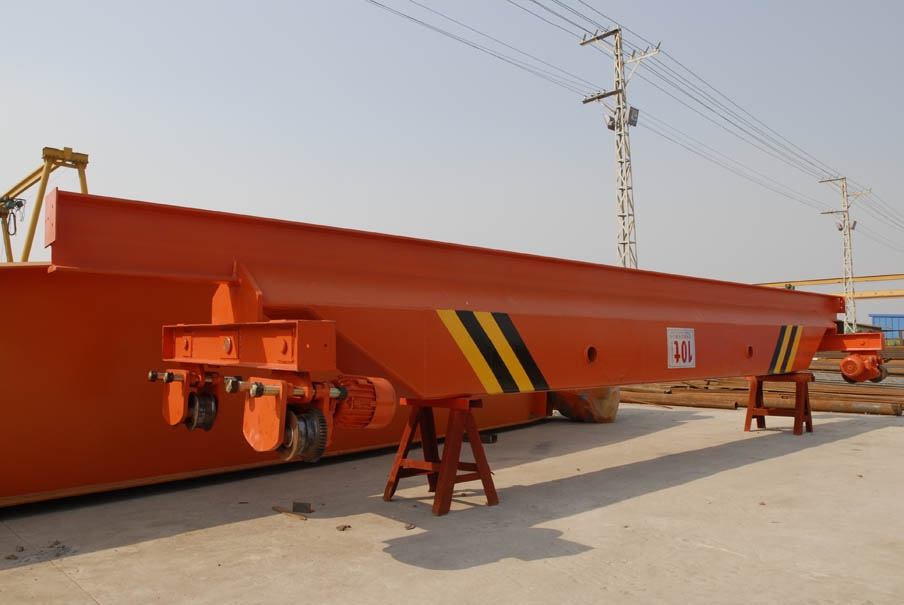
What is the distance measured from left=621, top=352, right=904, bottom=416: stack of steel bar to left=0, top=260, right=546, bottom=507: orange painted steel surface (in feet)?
23.3

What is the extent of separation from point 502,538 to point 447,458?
2.33 feet

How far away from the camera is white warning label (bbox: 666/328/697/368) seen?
545 centimetres

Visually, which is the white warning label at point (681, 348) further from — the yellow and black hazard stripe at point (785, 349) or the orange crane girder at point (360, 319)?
the yellow and black hazard stripe at point (785, 349)

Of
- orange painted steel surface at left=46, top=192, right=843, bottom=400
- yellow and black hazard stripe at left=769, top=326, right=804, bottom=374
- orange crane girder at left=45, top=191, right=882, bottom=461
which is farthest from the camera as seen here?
yellow and black hazard stripe at left=769, top=326, right=804, bottom=374

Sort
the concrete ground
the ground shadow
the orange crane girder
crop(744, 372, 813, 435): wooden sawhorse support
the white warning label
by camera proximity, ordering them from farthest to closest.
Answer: crop(744, 372, 813, 435): wooden sawhorse support < the white warning label < the ground shadow < the orange crane girder < the concrete ground

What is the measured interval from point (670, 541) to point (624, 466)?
2.17 meters

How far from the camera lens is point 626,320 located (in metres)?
5.08

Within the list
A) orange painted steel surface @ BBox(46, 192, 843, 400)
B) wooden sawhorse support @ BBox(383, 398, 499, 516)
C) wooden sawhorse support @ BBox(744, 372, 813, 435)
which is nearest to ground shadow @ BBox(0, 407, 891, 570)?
wooden sawhorse support @ BBox(383, 398, 499, 516)

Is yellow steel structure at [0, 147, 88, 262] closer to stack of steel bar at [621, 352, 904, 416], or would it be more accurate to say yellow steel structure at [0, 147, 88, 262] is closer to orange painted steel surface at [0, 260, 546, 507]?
orange painted steel surface at [0, 260, 546, 507]

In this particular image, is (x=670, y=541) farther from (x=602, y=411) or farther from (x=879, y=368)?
(x=879, y=368)

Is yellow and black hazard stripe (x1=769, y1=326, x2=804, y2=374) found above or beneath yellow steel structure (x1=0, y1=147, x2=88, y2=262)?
beneath

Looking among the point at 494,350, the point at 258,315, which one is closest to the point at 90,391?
the point at 258,315

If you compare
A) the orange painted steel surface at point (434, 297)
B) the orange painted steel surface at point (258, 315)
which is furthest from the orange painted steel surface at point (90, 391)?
the orange painted steel surface at point (434, 297)

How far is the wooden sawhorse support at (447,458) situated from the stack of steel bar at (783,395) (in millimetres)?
6108
